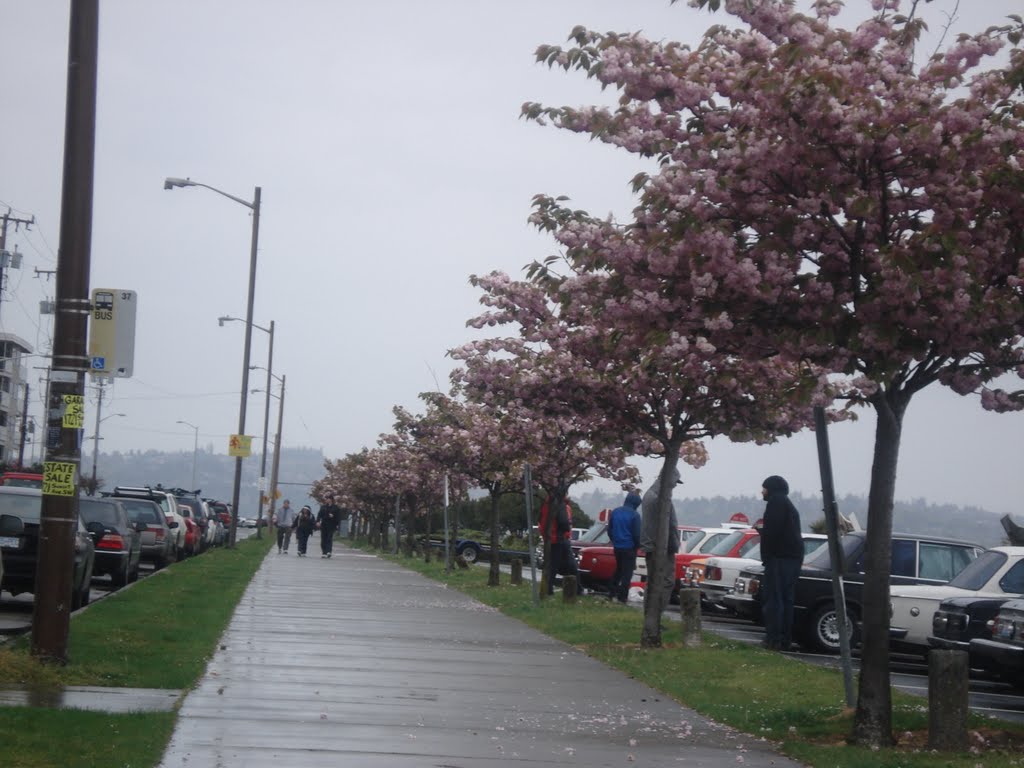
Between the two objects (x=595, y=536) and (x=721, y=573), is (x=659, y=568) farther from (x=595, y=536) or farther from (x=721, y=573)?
(x=595, y=536)

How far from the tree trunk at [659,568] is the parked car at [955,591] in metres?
2.63

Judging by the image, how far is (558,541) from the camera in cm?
2719

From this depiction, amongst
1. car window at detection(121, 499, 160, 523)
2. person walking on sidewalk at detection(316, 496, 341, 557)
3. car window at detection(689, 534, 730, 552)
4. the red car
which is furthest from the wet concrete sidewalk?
person walking on sidewalk at detection(316, 496, 341, 557)

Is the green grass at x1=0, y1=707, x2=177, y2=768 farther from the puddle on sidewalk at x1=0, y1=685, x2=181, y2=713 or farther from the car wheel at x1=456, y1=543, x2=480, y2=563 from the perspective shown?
the car wheel at x1=456, y1=543, x2=480, y2=563

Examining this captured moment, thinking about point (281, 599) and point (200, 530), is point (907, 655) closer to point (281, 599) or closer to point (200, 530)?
point (281, 599)

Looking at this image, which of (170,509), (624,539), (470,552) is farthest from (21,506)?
(470,552)

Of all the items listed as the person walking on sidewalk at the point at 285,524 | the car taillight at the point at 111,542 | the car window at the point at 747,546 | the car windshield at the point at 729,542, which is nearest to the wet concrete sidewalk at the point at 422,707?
the car taillight at the point at 111,542

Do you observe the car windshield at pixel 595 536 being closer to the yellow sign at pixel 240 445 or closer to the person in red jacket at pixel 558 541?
the person in red jacket at pixel 558 541

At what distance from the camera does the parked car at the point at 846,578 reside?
60.4 ft

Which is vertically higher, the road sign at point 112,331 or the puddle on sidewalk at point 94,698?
the road sign at point 112,331

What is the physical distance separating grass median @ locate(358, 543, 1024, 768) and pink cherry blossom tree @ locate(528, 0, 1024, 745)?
1.87 ft

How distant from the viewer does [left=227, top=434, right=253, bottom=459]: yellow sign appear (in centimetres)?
4550

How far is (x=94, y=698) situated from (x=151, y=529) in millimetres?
21503

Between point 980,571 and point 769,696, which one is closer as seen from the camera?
point 769,696
